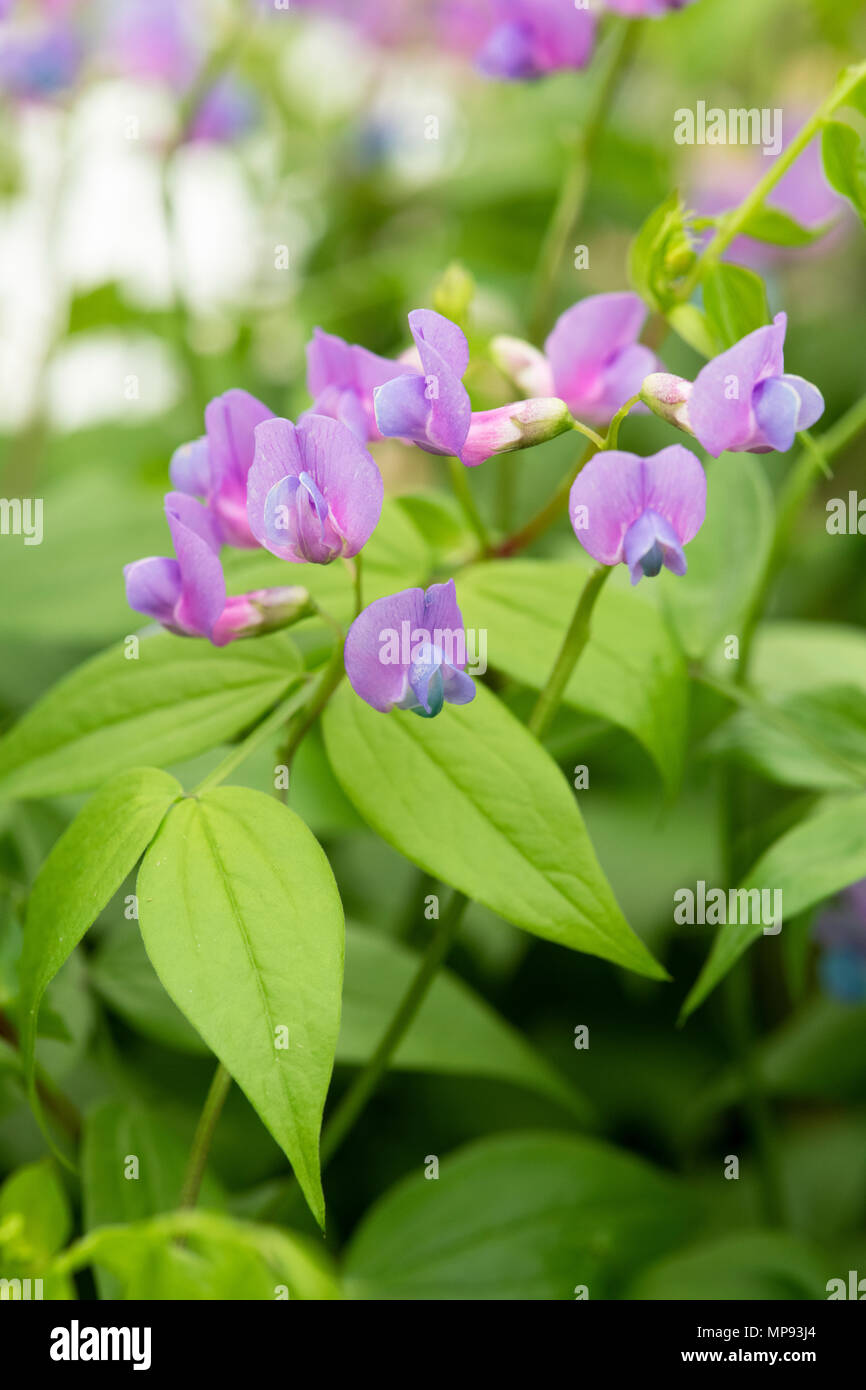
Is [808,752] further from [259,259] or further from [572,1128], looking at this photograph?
[259,259]

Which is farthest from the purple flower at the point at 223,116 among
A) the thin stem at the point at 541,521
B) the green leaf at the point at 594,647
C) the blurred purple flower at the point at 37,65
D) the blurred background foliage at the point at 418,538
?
the green leaf at the point at 594,647

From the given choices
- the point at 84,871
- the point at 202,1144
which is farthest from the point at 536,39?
the point at 202,1144

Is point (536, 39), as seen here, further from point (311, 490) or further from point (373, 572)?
point (311, 490)

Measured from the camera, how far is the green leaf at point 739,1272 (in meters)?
A: 0.96

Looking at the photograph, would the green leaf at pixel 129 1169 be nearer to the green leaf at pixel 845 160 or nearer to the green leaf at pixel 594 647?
the green leaf at pixel 594 647

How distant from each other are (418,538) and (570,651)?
0.23 metres

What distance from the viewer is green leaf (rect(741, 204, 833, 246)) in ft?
2.63

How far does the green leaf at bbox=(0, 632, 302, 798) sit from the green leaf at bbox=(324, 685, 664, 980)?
6cm

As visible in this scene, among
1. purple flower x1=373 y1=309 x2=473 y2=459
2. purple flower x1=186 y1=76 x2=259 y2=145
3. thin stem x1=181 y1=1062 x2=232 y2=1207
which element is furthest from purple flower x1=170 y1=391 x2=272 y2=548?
purple flower x1=186 y1=76 x2=259 y2=145

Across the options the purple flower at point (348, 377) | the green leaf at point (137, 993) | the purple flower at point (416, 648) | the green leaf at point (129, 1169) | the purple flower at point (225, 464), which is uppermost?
the purple flower at point (348, 377)

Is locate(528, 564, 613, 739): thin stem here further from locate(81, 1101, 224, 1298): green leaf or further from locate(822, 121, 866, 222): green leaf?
locate(81, 1101, 224, 1298): green leaf

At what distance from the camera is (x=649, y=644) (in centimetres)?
84

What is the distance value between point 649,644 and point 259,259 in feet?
4.41

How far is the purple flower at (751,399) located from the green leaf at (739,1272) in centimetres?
68
